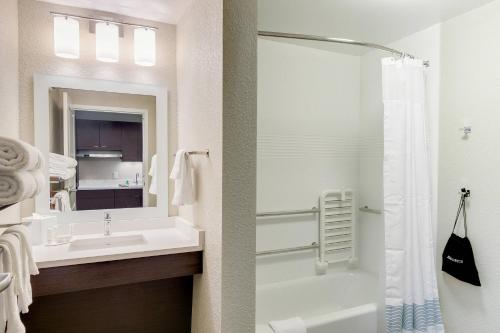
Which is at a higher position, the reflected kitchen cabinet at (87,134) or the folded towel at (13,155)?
the reflected kitchen cabinet at (87,134)

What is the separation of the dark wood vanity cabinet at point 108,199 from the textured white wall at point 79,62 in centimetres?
26

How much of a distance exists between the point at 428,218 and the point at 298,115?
1.29 meters

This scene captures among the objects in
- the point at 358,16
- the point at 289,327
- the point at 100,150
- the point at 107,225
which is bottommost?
the point at 289,327

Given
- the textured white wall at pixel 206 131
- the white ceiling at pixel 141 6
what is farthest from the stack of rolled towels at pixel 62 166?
the white ceiling at pixel 141 6

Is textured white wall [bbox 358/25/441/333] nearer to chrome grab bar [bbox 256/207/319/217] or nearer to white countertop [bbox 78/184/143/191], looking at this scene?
chrome grab bar [bbox 256/207/319/217]

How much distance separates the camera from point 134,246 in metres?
1.77

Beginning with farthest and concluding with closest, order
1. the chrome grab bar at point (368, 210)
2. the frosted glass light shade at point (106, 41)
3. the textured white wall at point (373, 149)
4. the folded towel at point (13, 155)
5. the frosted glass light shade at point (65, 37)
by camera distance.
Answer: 1. the chrome grab bar at point (368, 210)
2. the textured white wall at point (373, 149)
3. the frosted glass light shade at point (106, 41)
4. the frosted glass light shade at point (65, 37)
5. the folded towel at point (13, 155)

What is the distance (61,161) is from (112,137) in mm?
358

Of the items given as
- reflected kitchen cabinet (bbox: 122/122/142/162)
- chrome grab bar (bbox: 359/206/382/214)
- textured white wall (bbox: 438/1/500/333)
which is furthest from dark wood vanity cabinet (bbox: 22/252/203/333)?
textured white wall (bbox: 438/1/500/333)

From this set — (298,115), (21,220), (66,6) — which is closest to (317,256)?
(298,115)

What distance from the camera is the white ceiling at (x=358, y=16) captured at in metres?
1.96

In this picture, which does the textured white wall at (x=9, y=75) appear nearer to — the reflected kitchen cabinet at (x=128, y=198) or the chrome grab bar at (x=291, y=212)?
the reflected kitchen cabinet at (x=128, y=198)

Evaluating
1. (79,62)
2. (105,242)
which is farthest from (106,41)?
(105,242)

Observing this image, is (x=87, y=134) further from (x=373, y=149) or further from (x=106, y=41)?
(x=373, y=149)
